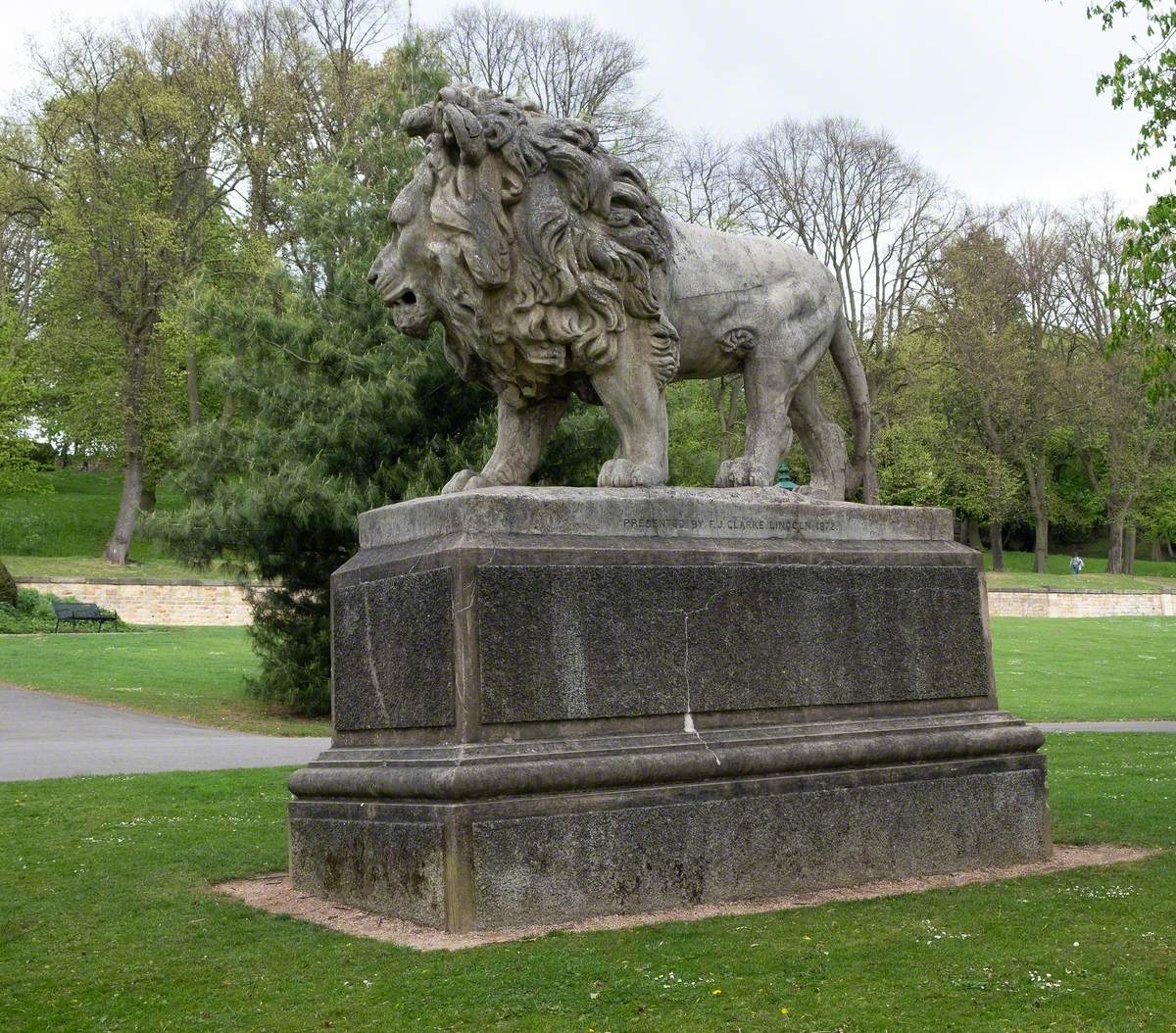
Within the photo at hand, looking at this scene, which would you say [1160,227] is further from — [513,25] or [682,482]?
[513,25]

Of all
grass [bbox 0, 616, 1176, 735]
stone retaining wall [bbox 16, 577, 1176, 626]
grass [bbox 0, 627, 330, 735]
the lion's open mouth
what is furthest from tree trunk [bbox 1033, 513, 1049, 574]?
the lion's open mouth

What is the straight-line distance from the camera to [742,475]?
25.8 feet

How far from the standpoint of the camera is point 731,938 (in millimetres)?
5945

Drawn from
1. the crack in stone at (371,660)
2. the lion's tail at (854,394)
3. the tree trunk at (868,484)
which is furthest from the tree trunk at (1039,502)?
the crack in stone at (371,660)

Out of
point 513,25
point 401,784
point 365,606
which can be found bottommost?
point 401,784

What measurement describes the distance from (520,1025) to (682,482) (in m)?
16.2

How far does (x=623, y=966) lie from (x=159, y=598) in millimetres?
31150

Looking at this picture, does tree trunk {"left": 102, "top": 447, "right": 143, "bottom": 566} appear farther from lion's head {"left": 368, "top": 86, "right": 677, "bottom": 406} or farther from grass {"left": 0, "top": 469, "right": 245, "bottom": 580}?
lion's head {"left": 368, "top": 86, "right": 677, "bottom": 406}

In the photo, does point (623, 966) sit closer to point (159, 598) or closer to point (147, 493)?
point (159, 598)

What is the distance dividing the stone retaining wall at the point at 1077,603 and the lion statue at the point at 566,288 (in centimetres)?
3624

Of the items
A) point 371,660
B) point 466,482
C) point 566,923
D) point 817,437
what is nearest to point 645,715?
point 566,923

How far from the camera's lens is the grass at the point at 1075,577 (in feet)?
153

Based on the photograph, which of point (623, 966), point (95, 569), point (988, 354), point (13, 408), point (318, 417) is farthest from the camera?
point (988, 354)

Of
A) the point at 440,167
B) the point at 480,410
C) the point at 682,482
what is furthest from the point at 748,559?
the point at 682,482
